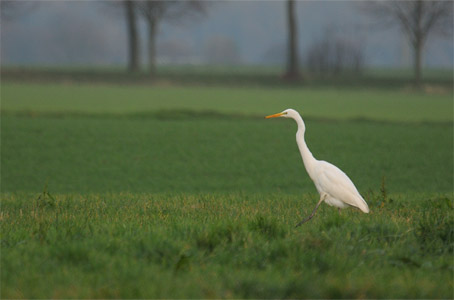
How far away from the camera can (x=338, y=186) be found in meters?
9.13

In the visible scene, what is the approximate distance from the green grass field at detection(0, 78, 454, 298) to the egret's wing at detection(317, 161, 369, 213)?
38 cm

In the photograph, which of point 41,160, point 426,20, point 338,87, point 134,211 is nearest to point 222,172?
point 41,160

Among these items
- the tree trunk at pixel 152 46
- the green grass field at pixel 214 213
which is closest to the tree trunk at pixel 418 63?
the tree trunk at pixel 152 46

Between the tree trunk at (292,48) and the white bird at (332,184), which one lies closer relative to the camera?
the white bird at (332,184)

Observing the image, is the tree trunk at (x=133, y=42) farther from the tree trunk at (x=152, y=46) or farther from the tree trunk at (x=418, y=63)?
the tree trunk at (x=418, y=63)

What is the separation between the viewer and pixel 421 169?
58.5 ft

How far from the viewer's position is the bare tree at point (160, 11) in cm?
6419

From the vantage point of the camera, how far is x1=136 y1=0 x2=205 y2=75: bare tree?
64.2 metres

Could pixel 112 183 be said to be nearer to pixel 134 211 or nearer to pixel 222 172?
pixel 222 172

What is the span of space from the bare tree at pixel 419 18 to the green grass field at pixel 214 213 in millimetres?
33854

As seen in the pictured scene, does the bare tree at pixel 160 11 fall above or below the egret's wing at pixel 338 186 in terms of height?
above

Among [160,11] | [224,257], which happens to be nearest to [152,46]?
[160,11]

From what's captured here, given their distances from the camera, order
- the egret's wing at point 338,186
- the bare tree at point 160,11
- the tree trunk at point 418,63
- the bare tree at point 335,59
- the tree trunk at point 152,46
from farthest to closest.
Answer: the bare tree at point 160,11
the bare tree at point 335,59
the tree trunk at point 152,46
the tree trunk at point 418,63
the egret's wing at point 338,186

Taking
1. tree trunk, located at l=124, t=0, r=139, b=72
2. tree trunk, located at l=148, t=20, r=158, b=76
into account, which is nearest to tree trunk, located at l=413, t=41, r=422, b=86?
tree trunk, located at l=148, t=20, r=158, b=76
